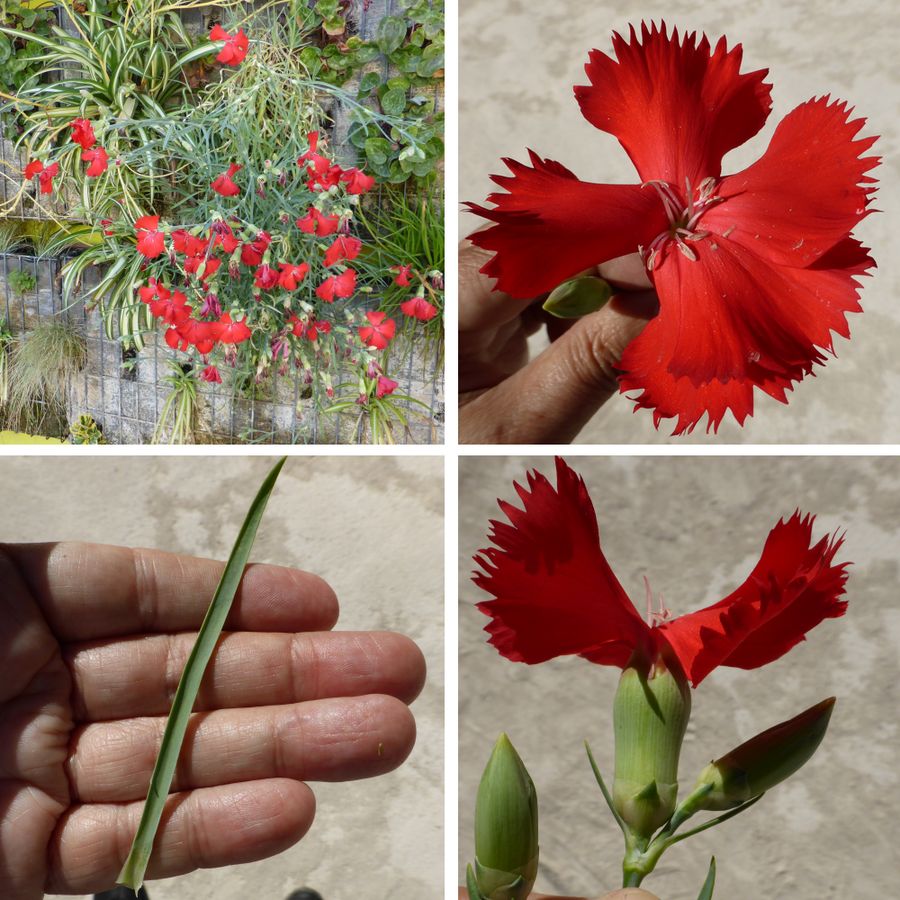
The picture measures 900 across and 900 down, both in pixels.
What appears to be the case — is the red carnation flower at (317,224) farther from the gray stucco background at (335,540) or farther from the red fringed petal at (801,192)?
the red fringed petal at (801,192)

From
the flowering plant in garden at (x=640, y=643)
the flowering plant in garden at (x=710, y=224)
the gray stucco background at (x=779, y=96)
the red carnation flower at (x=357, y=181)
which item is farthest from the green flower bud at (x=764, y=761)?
the red carnation flower at (x=357, y=181)

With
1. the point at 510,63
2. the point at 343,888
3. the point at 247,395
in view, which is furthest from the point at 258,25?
the point at 343,888

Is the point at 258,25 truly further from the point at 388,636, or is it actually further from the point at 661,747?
the point at 661,747

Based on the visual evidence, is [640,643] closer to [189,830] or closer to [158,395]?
[189,830]

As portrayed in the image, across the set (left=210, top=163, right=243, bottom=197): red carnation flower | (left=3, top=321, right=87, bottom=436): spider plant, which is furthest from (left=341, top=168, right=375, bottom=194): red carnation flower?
(left=3, top=321, right=87, bottom=436): spider plant

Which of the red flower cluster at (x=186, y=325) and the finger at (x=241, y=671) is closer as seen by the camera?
the finger at (x=241, y=671)

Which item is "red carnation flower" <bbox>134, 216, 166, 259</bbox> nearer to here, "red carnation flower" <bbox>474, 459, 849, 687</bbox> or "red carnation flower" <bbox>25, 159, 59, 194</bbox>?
"red carnation flower" <bbox>25, 159, 59, 194</bbox>
